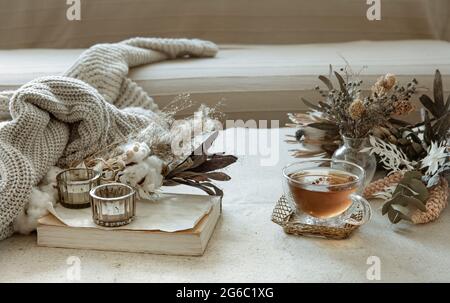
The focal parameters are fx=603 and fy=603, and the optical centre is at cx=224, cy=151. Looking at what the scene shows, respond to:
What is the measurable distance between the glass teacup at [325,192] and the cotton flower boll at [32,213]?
340 millimetres

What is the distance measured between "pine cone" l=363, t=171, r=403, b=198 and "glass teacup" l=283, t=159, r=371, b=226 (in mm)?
84

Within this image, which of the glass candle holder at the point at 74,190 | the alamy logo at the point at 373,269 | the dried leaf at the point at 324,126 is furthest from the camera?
the dried leaf at the point at 324,126

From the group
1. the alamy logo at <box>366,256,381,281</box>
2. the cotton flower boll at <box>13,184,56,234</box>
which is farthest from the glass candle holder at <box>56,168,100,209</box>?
the alamy logo at <box>366,256,381,281</box>

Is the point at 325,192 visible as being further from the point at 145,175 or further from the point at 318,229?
the point at 145,175

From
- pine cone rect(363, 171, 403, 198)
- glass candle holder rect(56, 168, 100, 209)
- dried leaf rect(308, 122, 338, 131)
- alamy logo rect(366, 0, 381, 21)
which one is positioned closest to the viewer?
glass candle holder rect(56, 168, 100, 209)

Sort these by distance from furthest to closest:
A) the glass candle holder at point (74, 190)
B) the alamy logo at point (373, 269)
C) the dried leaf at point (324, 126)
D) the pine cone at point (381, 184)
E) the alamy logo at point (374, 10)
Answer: the alamy logo at point (374, 10), the dried leaf at point (324, 126), the pine cone at point (381, 184), the glass candle holder at point (74, 190), the alamy logo at point (373, 269)

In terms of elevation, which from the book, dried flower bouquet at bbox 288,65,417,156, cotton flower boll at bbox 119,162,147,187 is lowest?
the book

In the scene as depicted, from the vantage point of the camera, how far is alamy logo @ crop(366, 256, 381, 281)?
0.75 metres

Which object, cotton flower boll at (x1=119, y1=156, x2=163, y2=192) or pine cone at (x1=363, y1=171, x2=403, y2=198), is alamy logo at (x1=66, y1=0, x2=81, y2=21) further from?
pine cone at (x1=363, y1=171, x2=403, y2=198)

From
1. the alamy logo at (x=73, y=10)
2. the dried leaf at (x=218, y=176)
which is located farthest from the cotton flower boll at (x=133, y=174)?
the alamy logo at (x=73, y=10)

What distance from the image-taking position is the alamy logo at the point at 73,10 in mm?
2119

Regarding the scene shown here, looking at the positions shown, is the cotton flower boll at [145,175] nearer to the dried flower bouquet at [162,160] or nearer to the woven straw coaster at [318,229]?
the dried flower bouquet at [162,160]

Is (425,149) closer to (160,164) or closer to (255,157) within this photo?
(255,157)

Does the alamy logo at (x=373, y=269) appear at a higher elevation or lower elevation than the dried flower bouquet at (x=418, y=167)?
lower
